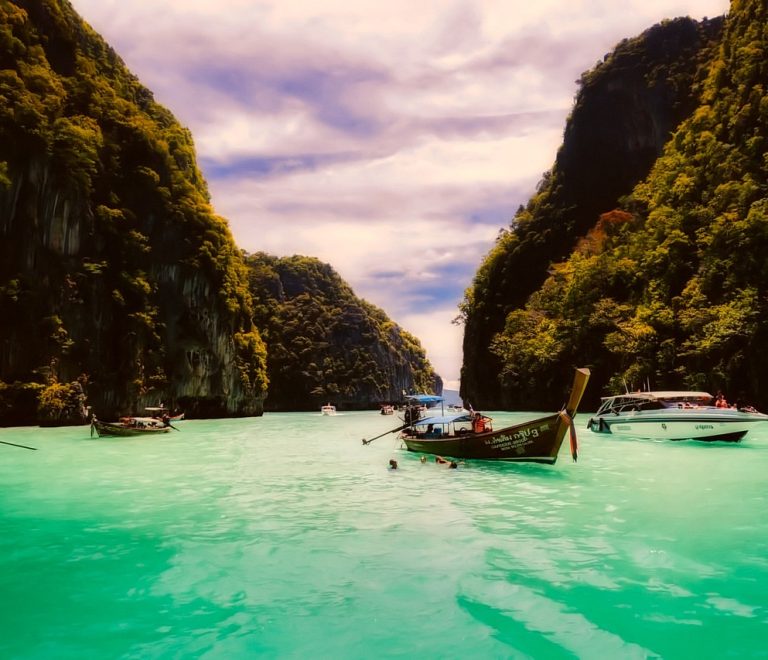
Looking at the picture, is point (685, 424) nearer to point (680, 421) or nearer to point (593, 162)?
point (680, 421)

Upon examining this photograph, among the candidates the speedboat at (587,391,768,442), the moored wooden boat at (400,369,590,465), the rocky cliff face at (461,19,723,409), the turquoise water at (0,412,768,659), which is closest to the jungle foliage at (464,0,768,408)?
the rocky cliff face at (461,19,723,409)

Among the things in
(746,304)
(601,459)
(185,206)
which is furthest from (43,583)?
(185,206)

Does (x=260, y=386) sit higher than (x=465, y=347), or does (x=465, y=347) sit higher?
(x=465, y=347)

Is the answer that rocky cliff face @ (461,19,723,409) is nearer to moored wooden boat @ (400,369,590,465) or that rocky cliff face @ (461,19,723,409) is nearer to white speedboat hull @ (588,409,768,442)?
white speedboat hull @ (588,409,768,442)

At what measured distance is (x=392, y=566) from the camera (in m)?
8.05

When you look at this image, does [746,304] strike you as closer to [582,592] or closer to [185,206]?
[582,592]

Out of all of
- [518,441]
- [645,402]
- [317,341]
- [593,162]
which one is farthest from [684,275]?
[317,341]

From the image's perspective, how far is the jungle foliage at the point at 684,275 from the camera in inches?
1388

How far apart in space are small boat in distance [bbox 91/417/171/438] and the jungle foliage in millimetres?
Result: 33242

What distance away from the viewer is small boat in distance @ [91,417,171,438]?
3259 cm

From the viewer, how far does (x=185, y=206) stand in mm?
57438

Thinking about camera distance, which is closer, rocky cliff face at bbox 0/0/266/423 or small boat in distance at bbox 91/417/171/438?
small boat in distance at bbox 91/417/171/438

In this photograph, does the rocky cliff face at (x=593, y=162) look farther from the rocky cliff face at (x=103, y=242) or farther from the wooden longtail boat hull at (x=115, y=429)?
the wooden longtail boat hull at (x=115, y=429)

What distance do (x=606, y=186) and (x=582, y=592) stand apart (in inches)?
2639
